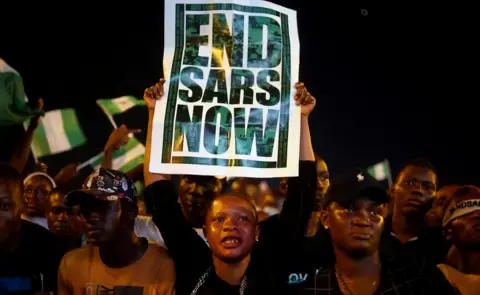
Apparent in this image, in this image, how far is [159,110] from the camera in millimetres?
2545

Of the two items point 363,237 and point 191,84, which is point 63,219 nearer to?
point 191,84

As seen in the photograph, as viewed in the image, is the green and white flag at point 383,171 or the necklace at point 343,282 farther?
the green and white flag at point 383,171

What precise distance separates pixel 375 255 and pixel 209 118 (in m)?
0.83

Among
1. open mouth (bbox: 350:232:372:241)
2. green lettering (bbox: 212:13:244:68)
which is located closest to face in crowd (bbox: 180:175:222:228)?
green lettering (bbox: 212:13:244:68)

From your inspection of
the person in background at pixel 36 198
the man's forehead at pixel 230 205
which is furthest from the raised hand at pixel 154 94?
the person in background at pixel 36 198

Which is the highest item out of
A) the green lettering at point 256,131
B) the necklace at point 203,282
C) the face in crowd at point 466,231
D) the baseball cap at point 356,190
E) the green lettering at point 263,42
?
the green lettering at point 263,42

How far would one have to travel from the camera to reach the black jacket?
92.1 inches

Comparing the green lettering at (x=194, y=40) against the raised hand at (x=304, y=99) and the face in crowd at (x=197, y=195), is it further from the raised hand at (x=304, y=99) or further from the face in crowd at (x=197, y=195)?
the face in crowd at (x=197, y=195)

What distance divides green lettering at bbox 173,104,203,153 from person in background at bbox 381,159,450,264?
1.10 meters

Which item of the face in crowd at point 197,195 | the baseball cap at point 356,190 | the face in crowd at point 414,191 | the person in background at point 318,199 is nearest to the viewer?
the baseball cap at point 356,190

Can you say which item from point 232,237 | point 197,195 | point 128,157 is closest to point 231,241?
point 232,237

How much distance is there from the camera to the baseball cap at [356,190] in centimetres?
237

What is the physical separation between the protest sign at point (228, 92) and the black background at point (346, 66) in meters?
2.39

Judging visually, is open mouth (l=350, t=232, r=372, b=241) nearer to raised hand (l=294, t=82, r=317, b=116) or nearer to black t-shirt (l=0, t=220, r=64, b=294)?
raised hand (l=294, t=82, r=317, b=116)
